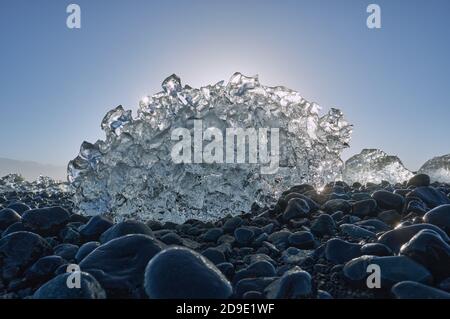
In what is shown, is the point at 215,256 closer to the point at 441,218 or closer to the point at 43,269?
the point at 43,269

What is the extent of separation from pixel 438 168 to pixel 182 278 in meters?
10.2

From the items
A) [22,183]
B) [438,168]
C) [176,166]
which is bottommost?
[22,183]

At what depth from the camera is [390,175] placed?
31.0ft

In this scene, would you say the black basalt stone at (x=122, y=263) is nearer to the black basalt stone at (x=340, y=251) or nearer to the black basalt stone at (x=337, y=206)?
the black basalt stone at (x=340, y=251)

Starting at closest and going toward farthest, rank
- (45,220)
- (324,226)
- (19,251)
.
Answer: (19,251) < (324,226) < (45,220)

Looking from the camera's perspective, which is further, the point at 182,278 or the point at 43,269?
the point at 43,269

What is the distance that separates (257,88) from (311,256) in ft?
14.2

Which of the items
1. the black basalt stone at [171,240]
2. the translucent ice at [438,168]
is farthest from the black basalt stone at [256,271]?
the translucent ice at [438,168]

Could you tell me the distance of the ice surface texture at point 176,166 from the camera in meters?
5.95

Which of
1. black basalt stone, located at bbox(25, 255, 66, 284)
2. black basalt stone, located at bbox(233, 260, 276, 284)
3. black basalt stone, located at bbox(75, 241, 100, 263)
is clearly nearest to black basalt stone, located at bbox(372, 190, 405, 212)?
black basalt stone, located at bbox(233, 260, 276, 284)

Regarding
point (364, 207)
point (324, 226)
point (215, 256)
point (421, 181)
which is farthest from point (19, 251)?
point (421, 181)

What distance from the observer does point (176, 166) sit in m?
5.97

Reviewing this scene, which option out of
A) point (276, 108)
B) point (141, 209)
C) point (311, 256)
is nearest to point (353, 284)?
point (311, 256)

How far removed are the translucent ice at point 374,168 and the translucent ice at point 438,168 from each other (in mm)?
1439
